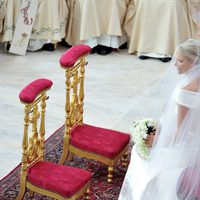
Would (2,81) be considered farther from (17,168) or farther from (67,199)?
(67,199)

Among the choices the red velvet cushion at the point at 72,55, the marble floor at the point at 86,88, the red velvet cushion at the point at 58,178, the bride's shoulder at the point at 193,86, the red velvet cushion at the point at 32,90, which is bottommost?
the marble floor at the point at 86,88

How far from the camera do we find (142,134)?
9.62 ft

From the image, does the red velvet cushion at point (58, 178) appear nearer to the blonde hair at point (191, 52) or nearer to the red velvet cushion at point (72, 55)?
the red velvet cushion at point (72, 55)

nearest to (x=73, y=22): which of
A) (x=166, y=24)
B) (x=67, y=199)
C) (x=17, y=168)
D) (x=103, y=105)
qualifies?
(x=166, y=24)

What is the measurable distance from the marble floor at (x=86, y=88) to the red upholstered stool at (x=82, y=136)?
0.55 metres

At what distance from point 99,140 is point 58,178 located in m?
0.55

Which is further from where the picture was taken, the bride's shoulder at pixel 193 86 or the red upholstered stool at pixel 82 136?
the red upholstered stool at pixel 82 136

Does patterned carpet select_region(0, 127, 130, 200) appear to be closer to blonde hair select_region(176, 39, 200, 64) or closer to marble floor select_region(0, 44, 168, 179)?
marble floor select_region(0, 44, 168, 179)

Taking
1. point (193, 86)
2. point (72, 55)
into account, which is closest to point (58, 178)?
point (72, 55)

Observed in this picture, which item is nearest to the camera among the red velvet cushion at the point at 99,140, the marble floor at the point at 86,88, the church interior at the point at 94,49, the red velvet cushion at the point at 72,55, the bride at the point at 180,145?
the bride at the point at 180,145

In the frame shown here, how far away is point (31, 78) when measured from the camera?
17.8ft

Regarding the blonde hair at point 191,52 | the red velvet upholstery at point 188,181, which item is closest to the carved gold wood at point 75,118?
the red velvet upholstery at point 188,181

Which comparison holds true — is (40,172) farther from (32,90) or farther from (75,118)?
(75,118)

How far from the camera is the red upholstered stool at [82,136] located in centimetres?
330
